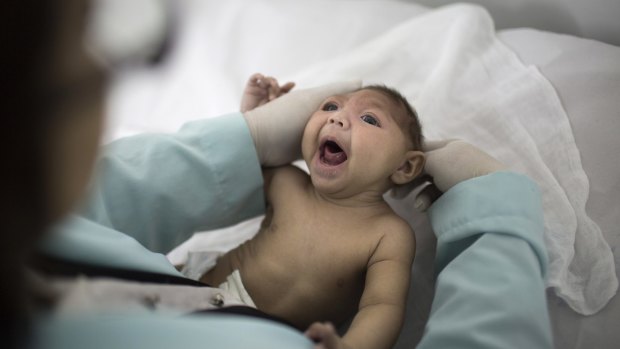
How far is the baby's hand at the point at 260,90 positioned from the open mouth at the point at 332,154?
166mm

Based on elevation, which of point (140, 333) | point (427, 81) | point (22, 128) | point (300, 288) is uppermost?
point (22, 128)

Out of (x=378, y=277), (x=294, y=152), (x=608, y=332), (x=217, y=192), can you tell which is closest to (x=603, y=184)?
(x=608, y=332)

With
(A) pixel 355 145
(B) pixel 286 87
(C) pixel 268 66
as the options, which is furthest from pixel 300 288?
(C) pixel 268 66

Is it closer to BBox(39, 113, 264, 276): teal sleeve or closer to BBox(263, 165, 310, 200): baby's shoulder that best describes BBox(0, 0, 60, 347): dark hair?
BBox(39, 113, 264, 276): teal sleeve

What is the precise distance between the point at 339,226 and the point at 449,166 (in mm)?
179

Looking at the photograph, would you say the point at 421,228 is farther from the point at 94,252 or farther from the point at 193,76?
the point at 193,76

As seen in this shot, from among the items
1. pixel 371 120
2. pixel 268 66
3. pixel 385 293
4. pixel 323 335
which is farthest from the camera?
pixel 268 66

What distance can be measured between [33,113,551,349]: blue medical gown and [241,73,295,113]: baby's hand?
99 mm

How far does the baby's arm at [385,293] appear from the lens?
0.66 metres

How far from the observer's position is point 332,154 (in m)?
0.81

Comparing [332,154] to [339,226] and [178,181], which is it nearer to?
[339,226]

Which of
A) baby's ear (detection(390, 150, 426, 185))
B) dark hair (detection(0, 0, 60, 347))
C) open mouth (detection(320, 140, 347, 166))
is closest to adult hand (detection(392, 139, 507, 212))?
baby's ear (detection(390, 150, 426, 185))

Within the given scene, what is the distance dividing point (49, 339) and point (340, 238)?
0.49 meters

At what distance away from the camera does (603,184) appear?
0.79 metres
